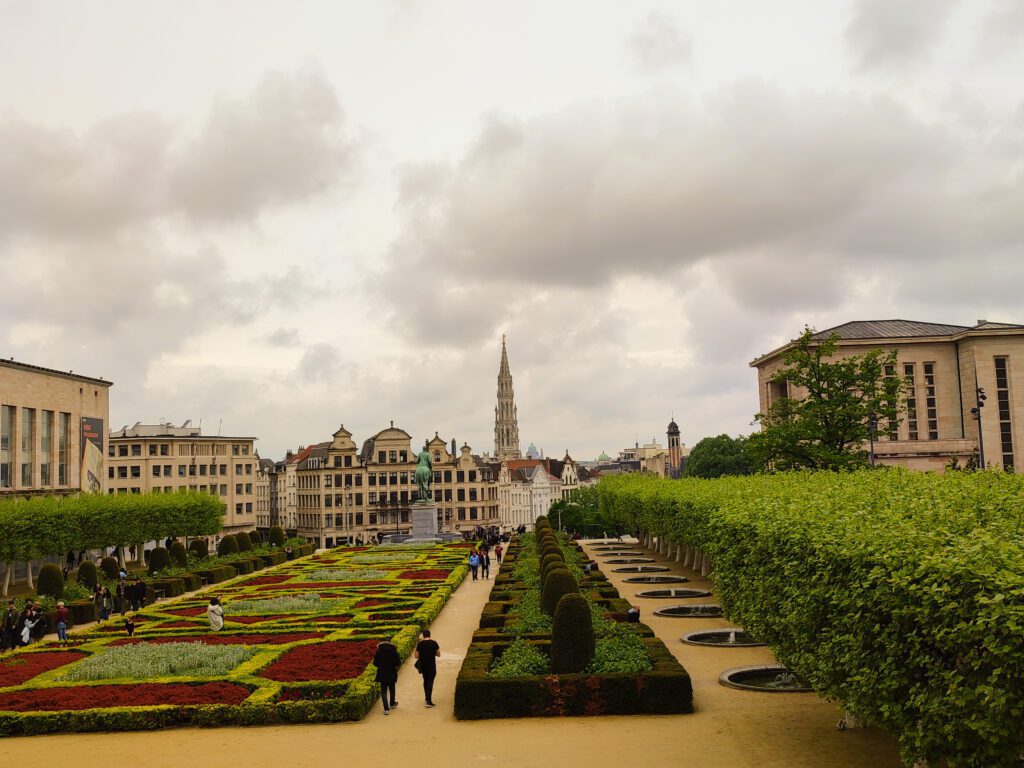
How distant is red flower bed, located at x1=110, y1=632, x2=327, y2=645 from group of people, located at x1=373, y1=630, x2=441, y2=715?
9509 mm

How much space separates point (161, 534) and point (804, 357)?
4823cm

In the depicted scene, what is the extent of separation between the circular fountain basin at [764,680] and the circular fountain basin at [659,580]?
966 inches

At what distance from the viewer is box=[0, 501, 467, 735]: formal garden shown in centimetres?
2178

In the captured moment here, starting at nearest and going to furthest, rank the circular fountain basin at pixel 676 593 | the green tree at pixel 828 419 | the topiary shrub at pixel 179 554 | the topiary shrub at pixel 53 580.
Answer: the circular fountain basin at pixel 676 593 → the topiary shrub at pixel 53 580 → the green tree at pixel 828 419 → the topiary shrub at pixel 179 554

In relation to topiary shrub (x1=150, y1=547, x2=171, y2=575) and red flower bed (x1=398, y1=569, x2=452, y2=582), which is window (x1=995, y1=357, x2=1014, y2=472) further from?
topiary shrub (x1=150, y1=547, x2=171, y2=575)

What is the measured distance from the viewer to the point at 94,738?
21.1 meters

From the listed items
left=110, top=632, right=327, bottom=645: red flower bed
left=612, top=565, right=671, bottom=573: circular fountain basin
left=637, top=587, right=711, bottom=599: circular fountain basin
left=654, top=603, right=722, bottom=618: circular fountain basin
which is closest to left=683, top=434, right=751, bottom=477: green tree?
left=612, top=565, right=671, bottom=573: circular fountain basin

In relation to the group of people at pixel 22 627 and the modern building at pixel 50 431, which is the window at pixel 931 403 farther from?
the group of people at pixel 22 627

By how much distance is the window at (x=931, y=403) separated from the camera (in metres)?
100

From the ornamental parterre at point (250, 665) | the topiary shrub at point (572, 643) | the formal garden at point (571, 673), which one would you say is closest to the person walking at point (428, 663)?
the formal garden at point (571, 673)

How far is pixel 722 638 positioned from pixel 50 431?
67.5m

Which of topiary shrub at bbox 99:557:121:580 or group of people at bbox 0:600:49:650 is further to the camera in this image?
topiary shrub at bbox 99:557:121:580

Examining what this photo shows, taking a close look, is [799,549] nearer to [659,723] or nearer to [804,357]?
[659,723]

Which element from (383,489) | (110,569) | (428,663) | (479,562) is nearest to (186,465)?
(383,489)
